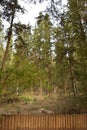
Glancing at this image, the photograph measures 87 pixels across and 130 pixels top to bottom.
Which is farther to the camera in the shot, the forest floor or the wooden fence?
the forest floor

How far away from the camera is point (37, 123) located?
13.8 m

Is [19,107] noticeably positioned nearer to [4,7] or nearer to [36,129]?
[36,129]

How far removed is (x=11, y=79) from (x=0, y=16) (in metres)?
3.85

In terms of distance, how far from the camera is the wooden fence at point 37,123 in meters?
13.8

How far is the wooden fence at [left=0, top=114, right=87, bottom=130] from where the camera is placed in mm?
13766

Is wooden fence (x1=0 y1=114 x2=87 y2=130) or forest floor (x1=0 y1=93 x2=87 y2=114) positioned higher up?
forest floor (x1=0 y1=93 x2=87 y2=114)

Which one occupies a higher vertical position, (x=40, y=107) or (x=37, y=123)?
(x=40, y=107)

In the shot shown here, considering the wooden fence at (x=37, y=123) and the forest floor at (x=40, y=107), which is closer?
the wooden fence at (x=37, y=123)

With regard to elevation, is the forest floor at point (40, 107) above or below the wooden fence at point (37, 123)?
above

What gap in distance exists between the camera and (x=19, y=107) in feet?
69.3

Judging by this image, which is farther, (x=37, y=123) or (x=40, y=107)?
(x=40, y=107)

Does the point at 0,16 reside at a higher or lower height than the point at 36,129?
higher

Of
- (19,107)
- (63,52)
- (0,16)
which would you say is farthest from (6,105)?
(0,16)

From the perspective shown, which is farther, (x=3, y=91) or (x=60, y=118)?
(x=60, y=118)
